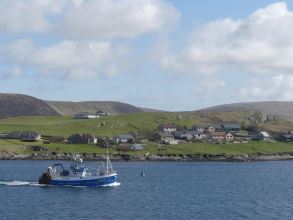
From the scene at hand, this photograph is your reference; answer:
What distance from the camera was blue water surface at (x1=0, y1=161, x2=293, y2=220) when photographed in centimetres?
7100

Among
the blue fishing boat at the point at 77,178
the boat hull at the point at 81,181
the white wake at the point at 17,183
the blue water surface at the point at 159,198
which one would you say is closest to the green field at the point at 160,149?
the blue water surface at the point at 159,198

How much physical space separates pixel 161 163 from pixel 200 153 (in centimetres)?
2010

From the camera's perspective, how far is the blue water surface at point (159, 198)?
71.0 meters

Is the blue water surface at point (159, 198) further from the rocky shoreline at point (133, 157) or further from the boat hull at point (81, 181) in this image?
the rocky shoreline at point (133, 157)

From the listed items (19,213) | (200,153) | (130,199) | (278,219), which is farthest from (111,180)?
(200,153)

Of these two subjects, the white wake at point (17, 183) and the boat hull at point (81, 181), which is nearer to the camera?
the boat hull at point (81, 181)

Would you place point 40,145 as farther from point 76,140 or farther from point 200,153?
point 200,153

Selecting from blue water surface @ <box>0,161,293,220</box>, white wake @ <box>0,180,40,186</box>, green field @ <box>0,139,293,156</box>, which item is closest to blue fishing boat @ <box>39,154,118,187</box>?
blue water surface @ <box>0,161,293,220</box>

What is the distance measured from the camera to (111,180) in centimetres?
10081

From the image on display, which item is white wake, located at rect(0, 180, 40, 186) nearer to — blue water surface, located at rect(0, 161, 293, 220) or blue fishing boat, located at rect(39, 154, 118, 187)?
blue water surface, located at rect(0, 161, 293, 220)

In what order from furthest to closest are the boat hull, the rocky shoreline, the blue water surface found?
the rocky shoreline → the boat hull → the blue water surface

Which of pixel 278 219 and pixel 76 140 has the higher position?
pixel 76 140

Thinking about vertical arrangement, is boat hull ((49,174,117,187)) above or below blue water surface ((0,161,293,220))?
above

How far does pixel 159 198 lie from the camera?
8538 centimetres
